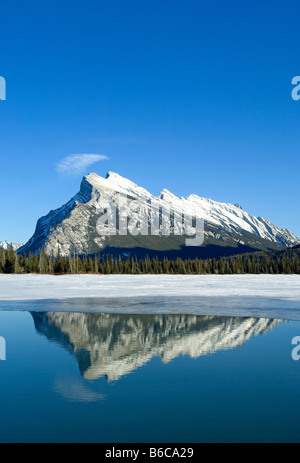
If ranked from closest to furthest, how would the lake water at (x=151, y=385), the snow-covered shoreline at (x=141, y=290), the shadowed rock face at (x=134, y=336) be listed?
the lake water at (x=151, y=385) → the shadowed rock face at (x=134, y=336) → the snow-covered shoreline at (x=141, y=290)

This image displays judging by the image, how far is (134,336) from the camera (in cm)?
2455

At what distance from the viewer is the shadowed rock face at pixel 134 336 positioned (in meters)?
18.5

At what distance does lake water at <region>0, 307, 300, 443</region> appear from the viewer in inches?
433

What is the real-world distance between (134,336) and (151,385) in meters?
9.72

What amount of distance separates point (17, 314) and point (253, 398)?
2701 cm

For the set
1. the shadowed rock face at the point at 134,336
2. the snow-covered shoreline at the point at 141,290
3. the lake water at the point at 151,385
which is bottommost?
the lake water at the point at 151,385

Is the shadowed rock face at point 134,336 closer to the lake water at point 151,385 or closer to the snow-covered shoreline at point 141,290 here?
the lake water at point 151,385

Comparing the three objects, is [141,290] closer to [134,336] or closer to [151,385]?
[134,336]

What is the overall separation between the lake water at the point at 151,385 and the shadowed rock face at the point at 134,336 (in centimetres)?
7

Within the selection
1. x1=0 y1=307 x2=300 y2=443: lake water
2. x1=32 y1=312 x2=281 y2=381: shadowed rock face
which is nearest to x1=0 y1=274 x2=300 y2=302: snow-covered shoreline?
x1=32 y1=312 x2=281 y2=381: shadowed rock face

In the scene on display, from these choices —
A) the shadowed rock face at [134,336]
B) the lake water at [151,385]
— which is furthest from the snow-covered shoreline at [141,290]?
the lake water at [151,385]
